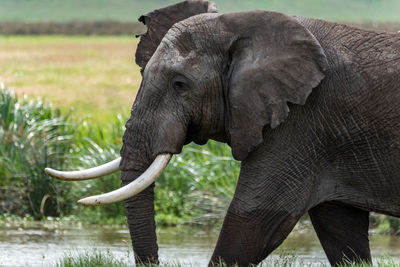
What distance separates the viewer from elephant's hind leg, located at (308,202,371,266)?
759cm

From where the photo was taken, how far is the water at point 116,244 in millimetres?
9266

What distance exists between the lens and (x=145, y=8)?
8719 cm

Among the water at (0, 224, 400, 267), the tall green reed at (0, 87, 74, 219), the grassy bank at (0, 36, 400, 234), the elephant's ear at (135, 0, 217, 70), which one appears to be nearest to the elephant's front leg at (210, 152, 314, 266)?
the elephant's ear at (135, 0, 217, 70)

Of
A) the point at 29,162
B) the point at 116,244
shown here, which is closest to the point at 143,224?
the point at 116,244

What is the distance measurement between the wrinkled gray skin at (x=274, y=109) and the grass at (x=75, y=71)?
2333cm

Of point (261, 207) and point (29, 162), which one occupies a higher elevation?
point (261, 207)

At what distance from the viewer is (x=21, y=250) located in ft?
32.1

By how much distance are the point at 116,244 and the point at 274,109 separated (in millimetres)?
4106

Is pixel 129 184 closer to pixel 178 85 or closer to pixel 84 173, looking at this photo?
pixel 84 173

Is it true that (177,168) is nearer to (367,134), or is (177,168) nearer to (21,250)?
(21,250)

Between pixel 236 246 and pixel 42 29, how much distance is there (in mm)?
69211

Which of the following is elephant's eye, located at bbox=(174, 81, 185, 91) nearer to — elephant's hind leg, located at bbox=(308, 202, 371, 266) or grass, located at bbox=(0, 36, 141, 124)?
elephant's hind leg, located at bbox=(308, 202, 371, 266)

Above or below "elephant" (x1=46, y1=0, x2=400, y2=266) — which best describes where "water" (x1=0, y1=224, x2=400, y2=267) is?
below

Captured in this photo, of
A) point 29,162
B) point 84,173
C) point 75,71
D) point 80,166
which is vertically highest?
point 84,173
